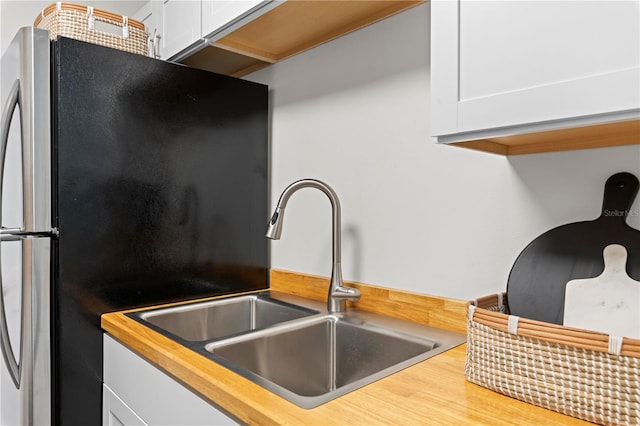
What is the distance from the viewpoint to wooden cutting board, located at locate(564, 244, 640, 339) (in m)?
0.78

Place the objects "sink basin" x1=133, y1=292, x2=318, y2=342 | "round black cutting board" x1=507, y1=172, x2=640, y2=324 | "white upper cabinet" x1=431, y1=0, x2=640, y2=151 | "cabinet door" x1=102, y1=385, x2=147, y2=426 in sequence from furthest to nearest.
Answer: "sink basin" x1=133, y1=292, x2=318, y2=342
"cabinet door" x1=102, y1=385, x2=147, y2=426
"round black cutting board" x1=507, y1=172, x2=640, y2=324
"white upper cabinet" x1=431, y1=0, x2=640, y2=151

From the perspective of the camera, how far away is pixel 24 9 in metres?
2.29

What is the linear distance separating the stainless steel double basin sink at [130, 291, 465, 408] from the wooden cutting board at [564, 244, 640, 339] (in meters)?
0.30

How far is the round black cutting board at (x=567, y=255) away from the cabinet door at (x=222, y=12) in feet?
3.12

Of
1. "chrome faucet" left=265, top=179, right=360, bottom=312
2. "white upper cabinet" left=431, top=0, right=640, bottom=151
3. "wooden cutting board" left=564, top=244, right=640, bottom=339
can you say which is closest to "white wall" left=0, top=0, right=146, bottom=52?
"chrome faucet" left=265, top=179, right=360, bottom=312

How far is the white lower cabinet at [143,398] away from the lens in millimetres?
885

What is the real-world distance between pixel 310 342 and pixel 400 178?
1.81 ft

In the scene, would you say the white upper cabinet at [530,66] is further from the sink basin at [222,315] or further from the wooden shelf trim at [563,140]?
the sink basin at [222,315]

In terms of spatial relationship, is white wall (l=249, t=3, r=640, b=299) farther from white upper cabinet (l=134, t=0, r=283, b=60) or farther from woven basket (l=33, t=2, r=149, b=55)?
woven basket (l=33, t=2, r=149, b=55)

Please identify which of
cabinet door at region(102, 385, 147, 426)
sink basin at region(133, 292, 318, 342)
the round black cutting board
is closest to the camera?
the round black cutting board

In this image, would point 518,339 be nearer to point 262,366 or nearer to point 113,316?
point 262,366

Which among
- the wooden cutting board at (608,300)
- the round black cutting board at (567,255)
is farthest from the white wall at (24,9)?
the wooden cutting board at (608,300)

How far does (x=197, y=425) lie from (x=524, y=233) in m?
0.84

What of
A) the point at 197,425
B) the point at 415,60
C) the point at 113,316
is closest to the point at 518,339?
the point at 197,425
